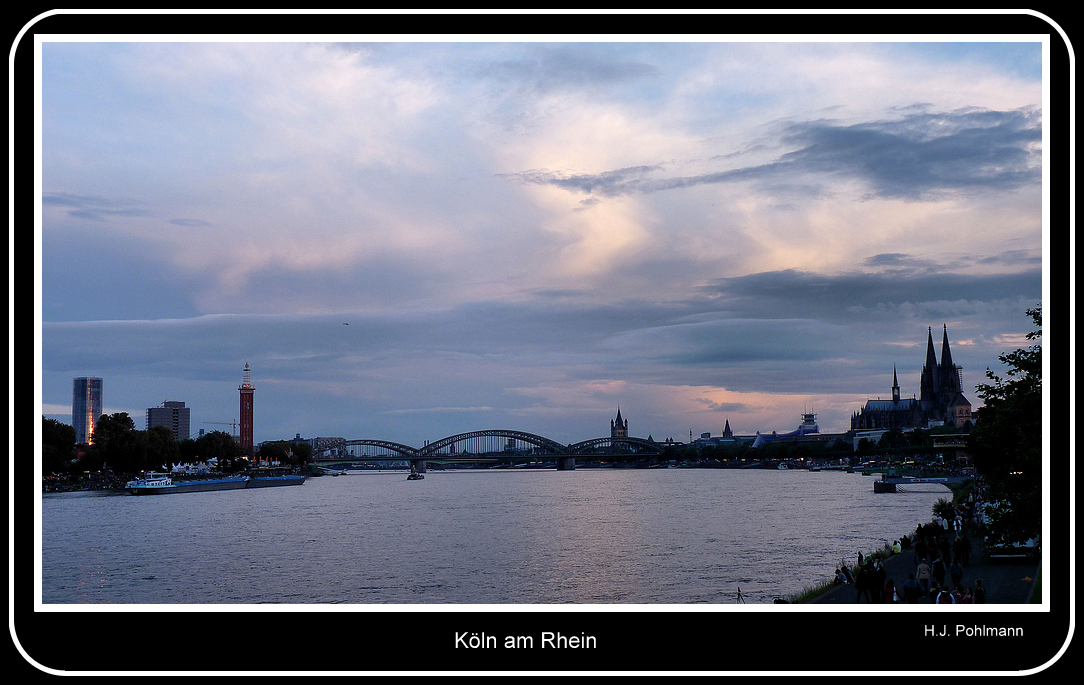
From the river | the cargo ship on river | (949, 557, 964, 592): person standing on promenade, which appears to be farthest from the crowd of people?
the cargo ship on river

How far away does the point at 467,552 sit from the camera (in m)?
27.5

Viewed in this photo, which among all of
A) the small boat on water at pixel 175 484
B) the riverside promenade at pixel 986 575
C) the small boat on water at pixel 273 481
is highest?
the riverside promenade at pixel 986 575

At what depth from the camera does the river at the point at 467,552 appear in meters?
19.5

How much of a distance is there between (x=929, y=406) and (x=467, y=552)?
12968cm

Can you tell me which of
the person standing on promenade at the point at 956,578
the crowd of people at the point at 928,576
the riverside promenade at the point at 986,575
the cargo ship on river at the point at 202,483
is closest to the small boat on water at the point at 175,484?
the cargo ship on river at the point at 202,483

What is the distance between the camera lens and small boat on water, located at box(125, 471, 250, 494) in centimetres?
7462

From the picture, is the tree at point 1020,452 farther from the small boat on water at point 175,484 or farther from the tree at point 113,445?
the small boat on water at point 175,484

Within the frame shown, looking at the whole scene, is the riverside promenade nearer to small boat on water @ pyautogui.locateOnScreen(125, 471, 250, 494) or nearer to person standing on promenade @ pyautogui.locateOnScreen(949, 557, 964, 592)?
person standing on promenade @ pyautogui.locateOnScreen(949, 557, 964, 592)

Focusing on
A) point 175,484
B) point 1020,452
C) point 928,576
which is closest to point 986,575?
point 928,576

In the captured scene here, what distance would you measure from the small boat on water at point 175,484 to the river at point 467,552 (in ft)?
72.3

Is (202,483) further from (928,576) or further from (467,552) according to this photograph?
(928,576)
